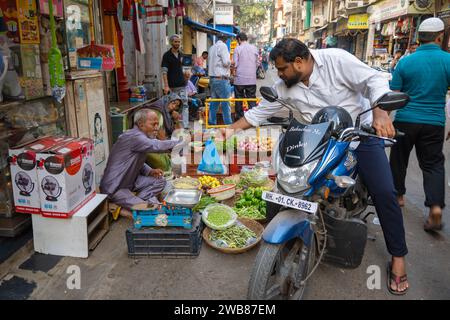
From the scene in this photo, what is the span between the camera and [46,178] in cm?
328

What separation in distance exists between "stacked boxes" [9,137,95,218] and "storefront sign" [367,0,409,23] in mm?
18192

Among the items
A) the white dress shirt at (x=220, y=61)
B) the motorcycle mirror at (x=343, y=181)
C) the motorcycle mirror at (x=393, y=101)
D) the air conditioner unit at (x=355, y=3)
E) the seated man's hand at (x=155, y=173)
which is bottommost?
the seated man's hand at (x=155, y=173)

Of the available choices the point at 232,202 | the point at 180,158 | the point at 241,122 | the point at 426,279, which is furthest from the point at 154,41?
the point at 426,279

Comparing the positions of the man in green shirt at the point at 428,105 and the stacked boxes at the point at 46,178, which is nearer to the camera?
the stacked boxes at the point at 46,178

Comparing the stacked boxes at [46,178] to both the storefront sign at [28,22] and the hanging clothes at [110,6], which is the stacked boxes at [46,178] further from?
the hanging clothes at [110,6]

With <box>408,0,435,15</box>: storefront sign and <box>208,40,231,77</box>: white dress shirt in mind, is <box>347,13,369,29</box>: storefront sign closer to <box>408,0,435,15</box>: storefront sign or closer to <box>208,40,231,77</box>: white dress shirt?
<box>408,0,435,15</box>: storefront sign

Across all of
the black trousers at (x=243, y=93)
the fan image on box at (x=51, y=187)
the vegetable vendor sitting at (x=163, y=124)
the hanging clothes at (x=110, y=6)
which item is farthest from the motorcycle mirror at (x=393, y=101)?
the black trousers at (x=243, y=93)

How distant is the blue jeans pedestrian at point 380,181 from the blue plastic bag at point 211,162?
104 inches

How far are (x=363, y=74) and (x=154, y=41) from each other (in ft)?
25.6

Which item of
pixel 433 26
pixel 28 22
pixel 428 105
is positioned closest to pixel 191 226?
pixel 28 22

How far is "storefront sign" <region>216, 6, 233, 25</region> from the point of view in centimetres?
2683

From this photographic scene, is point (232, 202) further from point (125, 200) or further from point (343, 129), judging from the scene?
point (343, 129)

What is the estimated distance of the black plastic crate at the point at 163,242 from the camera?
11.3 ft

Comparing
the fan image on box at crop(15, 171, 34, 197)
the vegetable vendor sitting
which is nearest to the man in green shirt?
the vegetable vendor sitting
